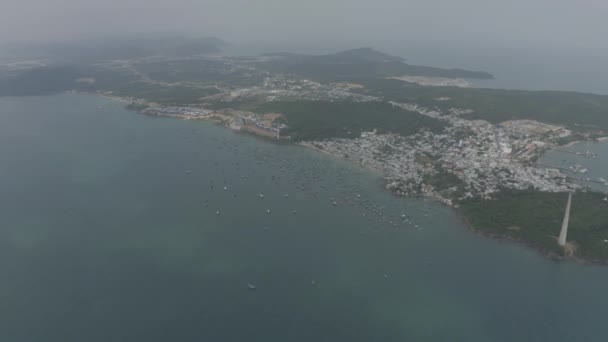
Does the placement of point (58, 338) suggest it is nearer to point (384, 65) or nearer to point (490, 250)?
point (490, 250)

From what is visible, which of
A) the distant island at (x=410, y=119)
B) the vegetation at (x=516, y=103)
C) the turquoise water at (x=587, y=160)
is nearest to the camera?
the distant island at (x=410, y=119)

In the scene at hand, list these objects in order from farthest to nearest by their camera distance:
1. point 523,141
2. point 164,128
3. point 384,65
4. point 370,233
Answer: point 384,65, point 164,128, point 523,141, point 370,233

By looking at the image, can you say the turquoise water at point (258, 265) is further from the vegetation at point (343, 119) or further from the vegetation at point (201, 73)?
the vegetation at point (201, 73)

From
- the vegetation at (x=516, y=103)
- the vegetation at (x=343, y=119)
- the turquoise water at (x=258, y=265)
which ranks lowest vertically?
the turquoise water at (x=258, y=265)

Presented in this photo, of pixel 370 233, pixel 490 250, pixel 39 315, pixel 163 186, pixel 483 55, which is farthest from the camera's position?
pixel 483 55

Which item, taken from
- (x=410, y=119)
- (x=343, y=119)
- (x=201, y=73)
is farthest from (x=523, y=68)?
(x=201, y=73)

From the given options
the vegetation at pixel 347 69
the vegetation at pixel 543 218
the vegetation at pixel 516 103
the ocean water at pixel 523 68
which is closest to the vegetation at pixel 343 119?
the vegetation at pixel 516 103

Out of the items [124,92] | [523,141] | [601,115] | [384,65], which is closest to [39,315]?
[523,141]
